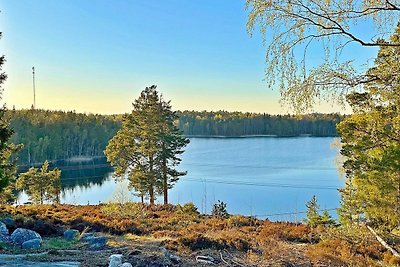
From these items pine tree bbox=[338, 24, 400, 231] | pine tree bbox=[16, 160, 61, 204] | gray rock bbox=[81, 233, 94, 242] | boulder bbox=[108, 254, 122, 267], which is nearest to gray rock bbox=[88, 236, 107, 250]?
Result: gray rock bbox=[81, 233, 94, 242]

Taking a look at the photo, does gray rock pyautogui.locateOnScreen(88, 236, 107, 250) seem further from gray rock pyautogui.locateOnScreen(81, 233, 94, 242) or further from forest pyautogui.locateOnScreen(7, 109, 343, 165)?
forest pyautogui.locateOnScreen(7, 109, 343, 165)

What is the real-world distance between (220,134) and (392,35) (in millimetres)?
111695

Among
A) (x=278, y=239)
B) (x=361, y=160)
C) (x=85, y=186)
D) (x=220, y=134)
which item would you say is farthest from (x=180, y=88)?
(x=220, y=134)

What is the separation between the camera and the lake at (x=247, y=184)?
29.3m

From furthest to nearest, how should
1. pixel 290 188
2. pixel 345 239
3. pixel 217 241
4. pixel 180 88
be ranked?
pixel 180 88
pixel 290 188
pixel 345 239
pixel 217 241

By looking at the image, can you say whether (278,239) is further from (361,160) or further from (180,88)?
(180,88)

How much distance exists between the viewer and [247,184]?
38438 millimetres

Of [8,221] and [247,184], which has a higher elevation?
[8,221]

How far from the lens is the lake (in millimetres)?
29297

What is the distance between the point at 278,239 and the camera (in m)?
10.5

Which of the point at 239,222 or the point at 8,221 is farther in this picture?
the point at 239,222

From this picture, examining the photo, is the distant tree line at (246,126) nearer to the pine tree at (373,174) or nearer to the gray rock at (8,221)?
the pine tree at (373,174)

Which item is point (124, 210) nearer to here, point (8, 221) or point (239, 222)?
point (239, 222)

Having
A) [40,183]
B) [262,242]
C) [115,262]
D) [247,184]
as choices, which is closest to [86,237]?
[115,262]
